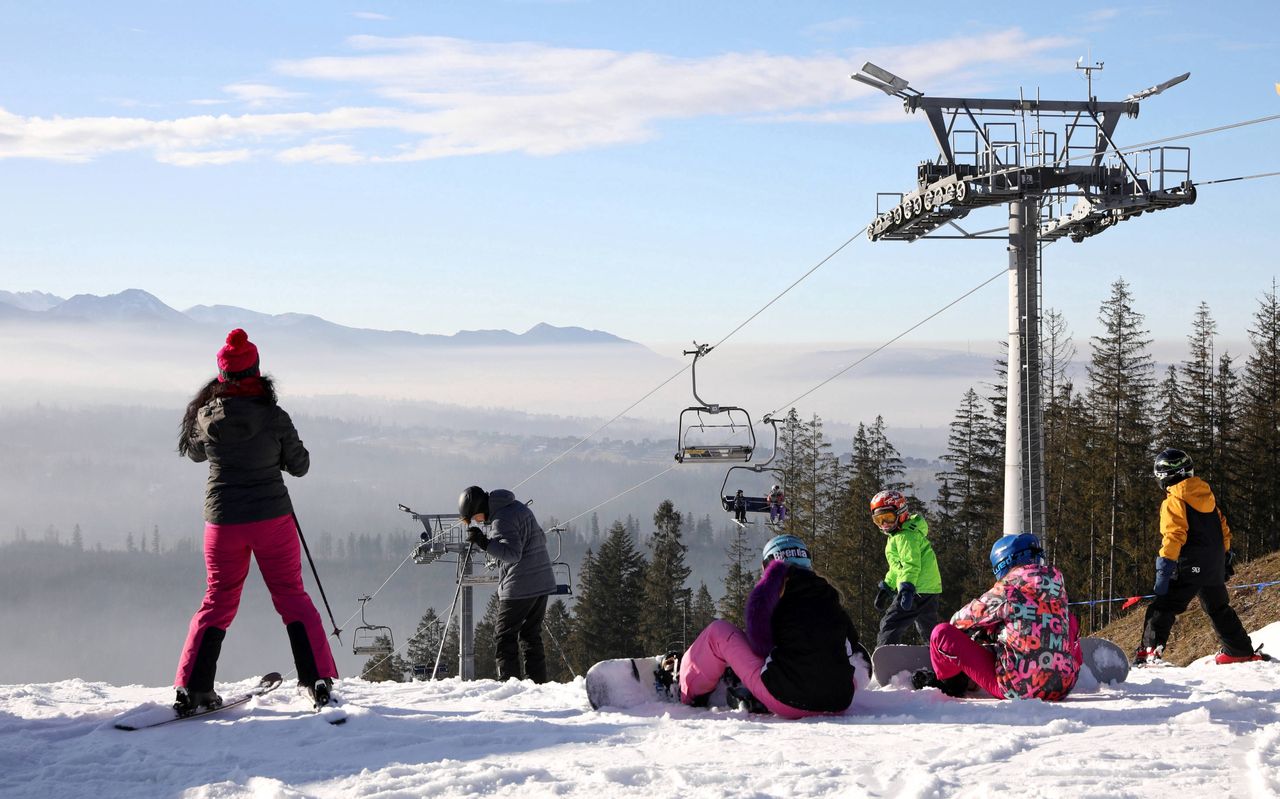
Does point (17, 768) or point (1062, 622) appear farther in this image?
point (1062, 622)

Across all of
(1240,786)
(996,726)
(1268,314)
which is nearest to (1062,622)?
(996,726)

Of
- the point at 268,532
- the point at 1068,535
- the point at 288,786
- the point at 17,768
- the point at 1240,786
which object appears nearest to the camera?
the point at 1240,786

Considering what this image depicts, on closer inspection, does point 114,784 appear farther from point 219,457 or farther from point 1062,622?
point 1062,622

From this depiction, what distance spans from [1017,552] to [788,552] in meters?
1.57

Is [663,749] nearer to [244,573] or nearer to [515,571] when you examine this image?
[244,573]

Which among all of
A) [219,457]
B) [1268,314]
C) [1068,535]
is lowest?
[1068,535]

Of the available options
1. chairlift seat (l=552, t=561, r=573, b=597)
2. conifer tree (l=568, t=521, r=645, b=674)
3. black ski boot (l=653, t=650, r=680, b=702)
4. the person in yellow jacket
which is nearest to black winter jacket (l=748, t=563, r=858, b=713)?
black ski boot (l=653, t=650, r=680, b=702)

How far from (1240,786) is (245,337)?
604 centimetres

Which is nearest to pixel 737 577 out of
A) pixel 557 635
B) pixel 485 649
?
pixel 557 635

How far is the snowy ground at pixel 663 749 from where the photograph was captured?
5836 millimetres

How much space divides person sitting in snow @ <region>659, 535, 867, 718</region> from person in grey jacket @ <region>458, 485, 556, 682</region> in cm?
315

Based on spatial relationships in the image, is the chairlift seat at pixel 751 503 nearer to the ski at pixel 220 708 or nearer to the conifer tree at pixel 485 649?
the ski at pixel 220 708

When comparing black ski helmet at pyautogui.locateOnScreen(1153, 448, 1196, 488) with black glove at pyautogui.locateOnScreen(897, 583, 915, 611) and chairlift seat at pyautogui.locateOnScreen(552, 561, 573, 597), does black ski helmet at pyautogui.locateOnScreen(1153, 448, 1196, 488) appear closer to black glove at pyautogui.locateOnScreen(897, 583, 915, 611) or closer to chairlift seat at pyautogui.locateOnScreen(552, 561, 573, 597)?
black glove at pyautogui.locateOnScreen(897, 583, 915, 611)

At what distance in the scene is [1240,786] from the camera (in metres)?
5.57
